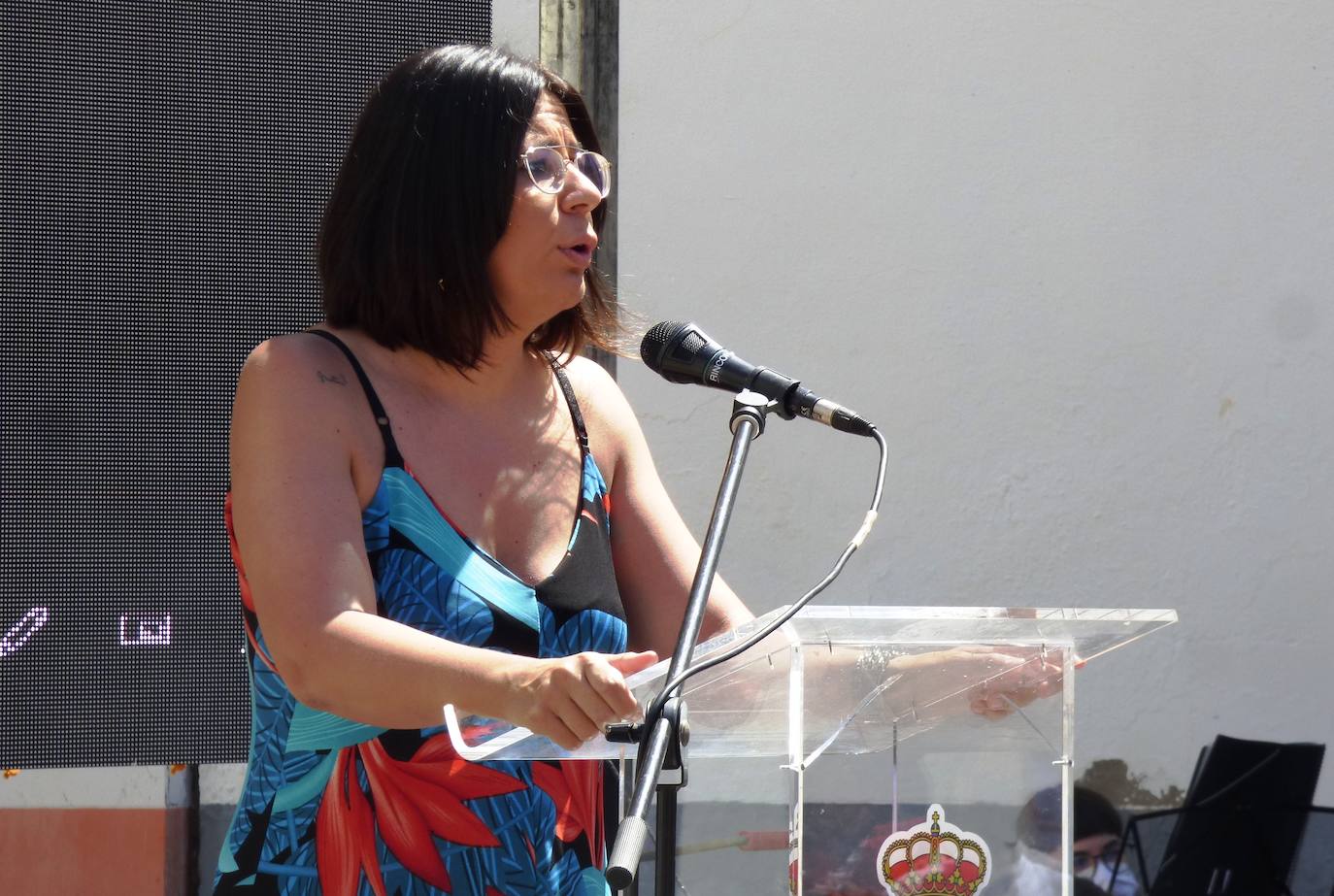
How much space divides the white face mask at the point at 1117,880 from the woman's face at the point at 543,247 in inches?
110

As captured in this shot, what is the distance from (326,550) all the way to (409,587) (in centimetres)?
14

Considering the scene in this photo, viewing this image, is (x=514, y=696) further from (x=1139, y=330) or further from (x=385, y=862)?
(x=1139, y=330)

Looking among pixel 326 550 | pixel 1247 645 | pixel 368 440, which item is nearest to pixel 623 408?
pixel 368 440

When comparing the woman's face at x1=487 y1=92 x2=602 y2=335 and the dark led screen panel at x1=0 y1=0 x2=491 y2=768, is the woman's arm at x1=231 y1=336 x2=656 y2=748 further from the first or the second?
the dark led screen panel at x1=0 y1=0 x2=491 y2=768

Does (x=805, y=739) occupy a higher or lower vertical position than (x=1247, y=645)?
higher

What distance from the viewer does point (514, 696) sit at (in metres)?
1.27

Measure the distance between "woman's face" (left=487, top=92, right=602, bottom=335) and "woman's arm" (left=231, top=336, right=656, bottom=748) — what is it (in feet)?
0.78

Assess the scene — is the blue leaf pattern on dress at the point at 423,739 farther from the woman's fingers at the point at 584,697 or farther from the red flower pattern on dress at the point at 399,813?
the woman's fingers at the point at 584,697

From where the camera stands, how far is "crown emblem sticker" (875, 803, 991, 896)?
4.49ft

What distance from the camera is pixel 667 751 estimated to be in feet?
3.88

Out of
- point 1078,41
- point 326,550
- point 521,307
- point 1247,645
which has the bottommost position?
point 1247,645

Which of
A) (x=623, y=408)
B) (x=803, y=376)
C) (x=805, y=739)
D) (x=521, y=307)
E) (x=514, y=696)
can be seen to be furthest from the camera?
(x=803, y=376)

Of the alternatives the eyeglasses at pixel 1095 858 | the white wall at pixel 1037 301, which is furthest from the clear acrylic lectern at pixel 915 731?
the eyeglasses at pixel 1095 858

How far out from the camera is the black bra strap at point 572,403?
1.80 meters
